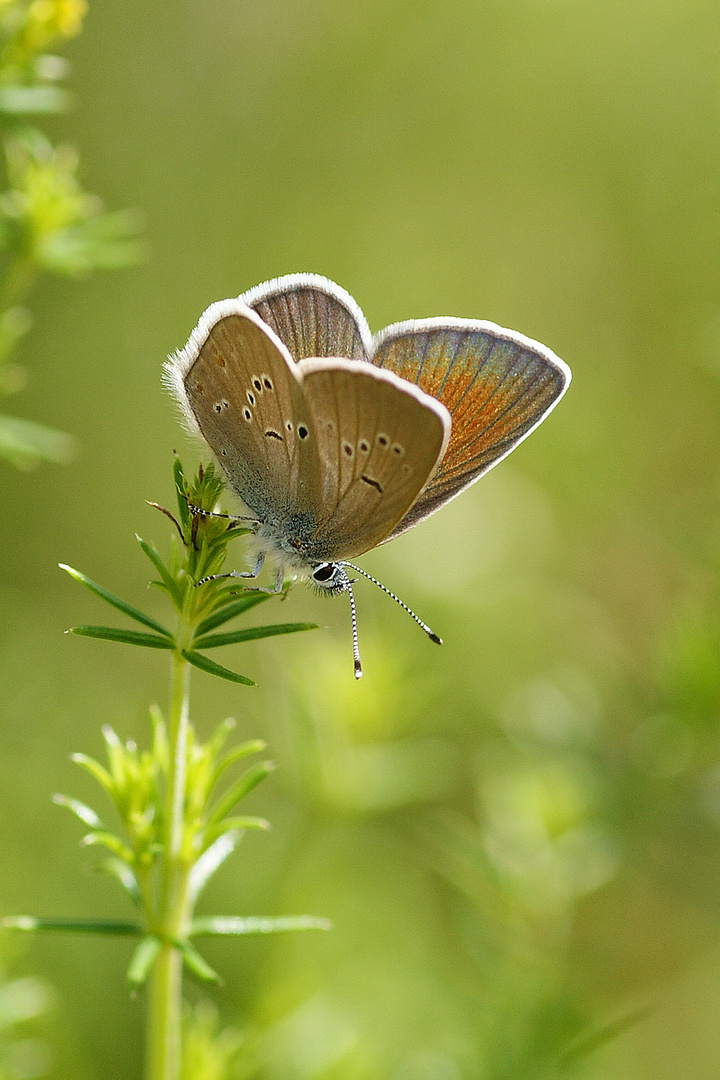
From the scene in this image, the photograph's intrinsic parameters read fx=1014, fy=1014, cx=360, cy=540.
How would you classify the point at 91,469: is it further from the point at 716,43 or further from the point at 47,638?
the point at 716,43

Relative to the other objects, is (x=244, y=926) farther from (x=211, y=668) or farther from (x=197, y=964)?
(x=211, y=668)

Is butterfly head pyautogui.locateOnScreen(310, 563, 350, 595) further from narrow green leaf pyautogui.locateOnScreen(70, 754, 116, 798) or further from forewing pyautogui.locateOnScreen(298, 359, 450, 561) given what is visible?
narrow green leaf pyautogui.locateOnScreen(70, 754, 116, 798)

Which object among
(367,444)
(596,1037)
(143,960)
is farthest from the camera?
(367,444)

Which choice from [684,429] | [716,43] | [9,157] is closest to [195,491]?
[9,157]

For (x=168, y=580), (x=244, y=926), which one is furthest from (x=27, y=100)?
(x=244, y=926)

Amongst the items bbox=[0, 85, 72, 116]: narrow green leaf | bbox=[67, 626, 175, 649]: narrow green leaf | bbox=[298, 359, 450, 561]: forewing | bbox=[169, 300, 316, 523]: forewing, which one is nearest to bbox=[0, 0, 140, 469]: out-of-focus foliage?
bbox=[0, 85, 72, 116]: narrow green leaf
